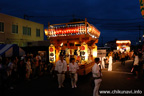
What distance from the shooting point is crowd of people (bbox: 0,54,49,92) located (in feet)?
25.4

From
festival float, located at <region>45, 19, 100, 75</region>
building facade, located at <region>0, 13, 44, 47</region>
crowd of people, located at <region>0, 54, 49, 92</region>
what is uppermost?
building facade, located at <region>0, 13, 44, 47</region>

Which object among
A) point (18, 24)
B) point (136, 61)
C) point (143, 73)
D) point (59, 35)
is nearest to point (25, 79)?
point (59, 35)

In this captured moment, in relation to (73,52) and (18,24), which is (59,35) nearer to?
(73,52)

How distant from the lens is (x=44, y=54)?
21.7 m

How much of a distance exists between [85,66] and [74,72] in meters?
2.79

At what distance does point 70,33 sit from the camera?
12.6 m

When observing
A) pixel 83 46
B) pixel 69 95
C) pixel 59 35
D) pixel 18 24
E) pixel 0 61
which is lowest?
pixel 69 95

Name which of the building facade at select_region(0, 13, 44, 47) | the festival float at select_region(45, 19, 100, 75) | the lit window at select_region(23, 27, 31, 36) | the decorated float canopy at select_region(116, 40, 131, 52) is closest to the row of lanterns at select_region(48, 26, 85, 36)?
the festival float at select_region(45, 19, 100, 75)

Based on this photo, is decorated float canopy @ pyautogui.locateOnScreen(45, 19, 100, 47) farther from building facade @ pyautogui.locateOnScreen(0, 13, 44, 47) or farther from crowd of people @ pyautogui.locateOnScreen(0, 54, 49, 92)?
building facade @ pyautogui.locateOnScreen(0, 13, 44, 47)

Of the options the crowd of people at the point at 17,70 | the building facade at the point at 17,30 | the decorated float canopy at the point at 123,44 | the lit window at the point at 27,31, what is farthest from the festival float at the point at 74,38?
the decorated float canopy at the point at 123,44

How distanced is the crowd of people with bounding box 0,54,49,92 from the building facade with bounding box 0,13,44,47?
1118cm

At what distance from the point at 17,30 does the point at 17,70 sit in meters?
14.8

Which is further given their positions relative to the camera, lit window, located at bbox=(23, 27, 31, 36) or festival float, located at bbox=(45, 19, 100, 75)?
lit window, located at bbox=(23, 27, 31, 36)

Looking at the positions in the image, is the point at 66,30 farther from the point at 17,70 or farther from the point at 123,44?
the point at 123,44
